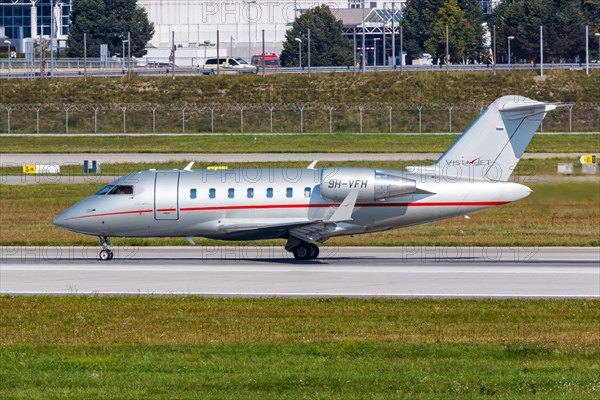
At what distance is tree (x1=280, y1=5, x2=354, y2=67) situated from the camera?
142750mm

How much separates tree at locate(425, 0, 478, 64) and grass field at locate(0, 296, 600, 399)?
366 feet

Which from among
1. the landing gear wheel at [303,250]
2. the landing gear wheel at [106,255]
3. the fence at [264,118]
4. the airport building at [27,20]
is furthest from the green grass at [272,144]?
the airport building at [27,20]

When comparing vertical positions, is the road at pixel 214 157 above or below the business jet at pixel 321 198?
above

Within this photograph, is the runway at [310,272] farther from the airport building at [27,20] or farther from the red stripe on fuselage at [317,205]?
the airport building at [27,20]

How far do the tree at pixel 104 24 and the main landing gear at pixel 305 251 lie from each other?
11275cm

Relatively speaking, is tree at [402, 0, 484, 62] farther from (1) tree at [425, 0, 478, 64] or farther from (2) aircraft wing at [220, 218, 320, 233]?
(2) aircraft wing at [220, 218, 320, 233]

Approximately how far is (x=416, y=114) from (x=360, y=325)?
7758cm

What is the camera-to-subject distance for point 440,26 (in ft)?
449

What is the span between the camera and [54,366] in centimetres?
2034

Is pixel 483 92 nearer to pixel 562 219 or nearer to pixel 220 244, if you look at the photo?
pixel 562 219

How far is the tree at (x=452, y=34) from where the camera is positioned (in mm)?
136875

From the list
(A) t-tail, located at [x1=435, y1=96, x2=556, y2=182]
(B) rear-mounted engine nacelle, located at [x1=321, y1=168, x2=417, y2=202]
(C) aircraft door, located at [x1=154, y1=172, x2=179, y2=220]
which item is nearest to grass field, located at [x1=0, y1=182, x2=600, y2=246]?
(A) t-tail, located at [x1=435, y1=96, x2=556, y2=182]

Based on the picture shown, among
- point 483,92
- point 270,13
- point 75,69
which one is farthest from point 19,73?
point 483,92

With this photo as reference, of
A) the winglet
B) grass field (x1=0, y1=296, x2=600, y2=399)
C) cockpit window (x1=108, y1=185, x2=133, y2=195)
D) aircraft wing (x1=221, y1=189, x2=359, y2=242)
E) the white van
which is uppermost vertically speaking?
the white van
